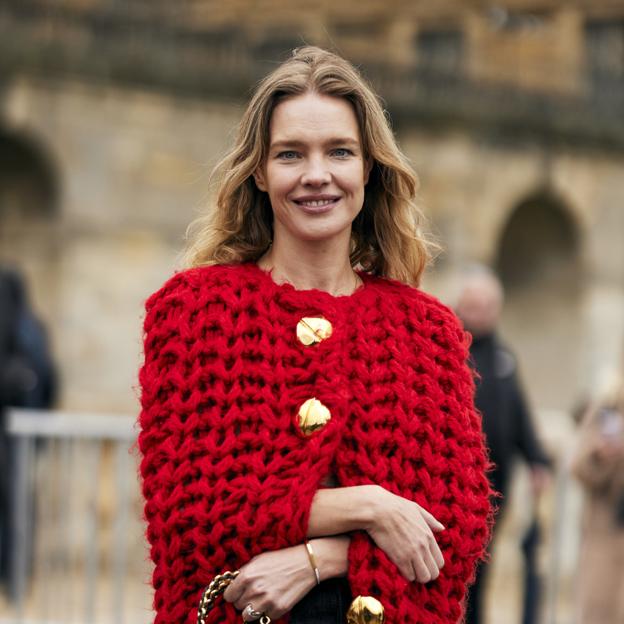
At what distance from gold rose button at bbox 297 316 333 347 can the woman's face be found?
197 millimetres

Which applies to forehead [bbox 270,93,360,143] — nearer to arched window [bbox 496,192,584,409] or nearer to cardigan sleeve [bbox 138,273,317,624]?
cardigan sleeve [bbox 138,273,317,624]

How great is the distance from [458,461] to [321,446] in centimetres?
34

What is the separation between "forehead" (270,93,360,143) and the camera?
342 centimetres

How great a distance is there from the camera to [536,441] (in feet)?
25.4

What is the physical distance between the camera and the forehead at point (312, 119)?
3416 millimetres

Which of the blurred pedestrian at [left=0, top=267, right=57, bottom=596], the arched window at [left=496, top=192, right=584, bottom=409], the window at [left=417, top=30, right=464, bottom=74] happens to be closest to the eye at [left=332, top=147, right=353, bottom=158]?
the blurred pedestrian at [left=0, top=267, right=57, bottom=596]

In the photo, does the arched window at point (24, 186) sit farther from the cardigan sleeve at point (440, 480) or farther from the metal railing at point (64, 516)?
the cardigan sleeve at point (440, 480)

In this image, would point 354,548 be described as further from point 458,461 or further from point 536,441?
point 536,441

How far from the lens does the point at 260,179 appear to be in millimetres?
3557

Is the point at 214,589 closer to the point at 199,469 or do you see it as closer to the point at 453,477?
the point at 199,469

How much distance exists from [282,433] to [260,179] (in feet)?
2.04

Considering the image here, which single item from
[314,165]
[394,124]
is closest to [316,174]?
[314,165]

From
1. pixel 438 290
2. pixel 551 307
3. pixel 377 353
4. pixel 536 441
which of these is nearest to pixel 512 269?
pixel 551 307

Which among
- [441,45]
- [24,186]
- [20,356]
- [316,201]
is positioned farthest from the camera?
[441,45]
